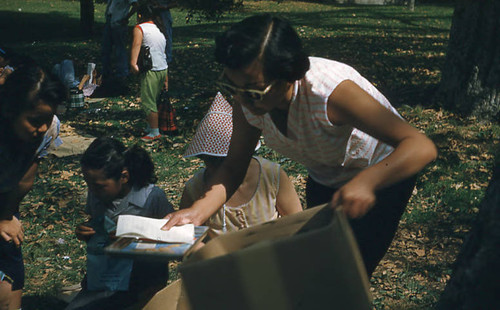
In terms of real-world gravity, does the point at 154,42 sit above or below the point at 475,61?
above

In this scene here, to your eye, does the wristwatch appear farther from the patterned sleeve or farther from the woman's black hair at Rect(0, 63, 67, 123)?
the woman's black hair at Rect(0, 63, 67, 123)

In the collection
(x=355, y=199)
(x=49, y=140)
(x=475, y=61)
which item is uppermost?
(x=355, y=199)

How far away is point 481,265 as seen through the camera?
5.97ft

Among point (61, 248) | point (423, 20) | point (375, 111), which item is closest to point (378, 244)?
point (375, 111)

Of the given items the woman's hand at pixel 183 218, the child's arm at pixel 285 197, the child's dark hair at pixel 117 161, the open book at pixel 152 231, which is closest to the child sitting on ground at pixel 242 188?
the child's arm at pixel 285 197

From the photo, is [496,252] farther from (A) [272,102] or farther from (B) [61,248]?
(B) [61,248]

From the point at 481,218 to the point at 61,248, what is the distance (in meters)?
3.77

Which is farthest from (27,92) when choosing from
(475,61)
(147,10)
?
(475,61)

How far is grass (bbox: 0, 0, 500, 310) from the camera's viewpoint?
164 inches

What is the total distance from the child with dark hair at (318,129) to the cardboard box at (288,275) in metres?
0.20

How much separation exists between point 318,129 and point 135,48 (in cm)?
531

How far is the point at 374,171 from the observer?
1746 millimetres

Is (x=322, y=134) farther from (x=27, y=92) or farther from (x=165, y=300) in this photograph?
(x=27, y=92)

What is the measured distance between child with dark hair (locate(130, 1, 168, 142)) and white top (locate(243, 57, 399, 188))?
16.3 feet
